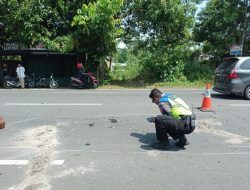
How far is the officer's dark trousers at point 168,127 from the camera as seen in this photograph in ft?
20.4

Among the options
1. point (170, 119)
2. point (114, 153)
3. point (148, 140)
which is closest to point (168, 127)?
point (170, 119)

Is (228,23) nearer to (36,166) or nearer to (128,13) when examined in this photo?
(128,13)

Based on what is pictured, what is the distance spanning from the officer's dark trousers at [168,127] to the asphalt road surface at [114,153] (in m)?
0.30

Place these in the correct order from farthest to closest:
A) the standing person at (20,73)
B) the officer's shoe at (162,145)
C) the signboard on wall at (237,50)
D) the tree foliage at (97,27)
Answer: the signboard on wall at (237,50), the standing person at (20,73), the tree foliage at (97,27), the officer's shoe at (162,145)

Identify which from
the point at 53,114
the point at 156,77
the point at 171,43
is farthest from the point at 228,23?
the point at 53,114

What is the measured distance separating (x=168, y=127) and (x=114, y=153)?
1.09 m

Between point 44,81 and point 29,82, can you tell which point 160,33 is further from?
point 29,82

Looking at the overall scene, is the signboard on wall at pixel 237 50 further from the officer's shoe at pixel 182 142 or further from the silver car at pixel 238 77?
the officer's shoe at pixel 182 142

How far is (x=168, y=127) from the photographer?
246 inches

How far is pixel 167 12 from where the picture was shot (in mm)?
19719

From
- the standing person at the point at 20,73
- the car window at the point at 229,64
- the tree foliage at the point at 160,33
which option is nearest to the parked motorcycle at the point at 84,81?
the standing person at the point at 20,73

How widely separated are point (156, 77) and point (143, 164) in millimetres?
16684

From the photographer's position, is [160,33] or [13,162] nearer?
[13,162]

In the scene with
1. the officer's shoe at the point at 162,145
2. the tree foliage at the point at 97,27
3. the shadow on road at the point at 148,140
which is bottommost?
the shadow on road at the point at 148,140
